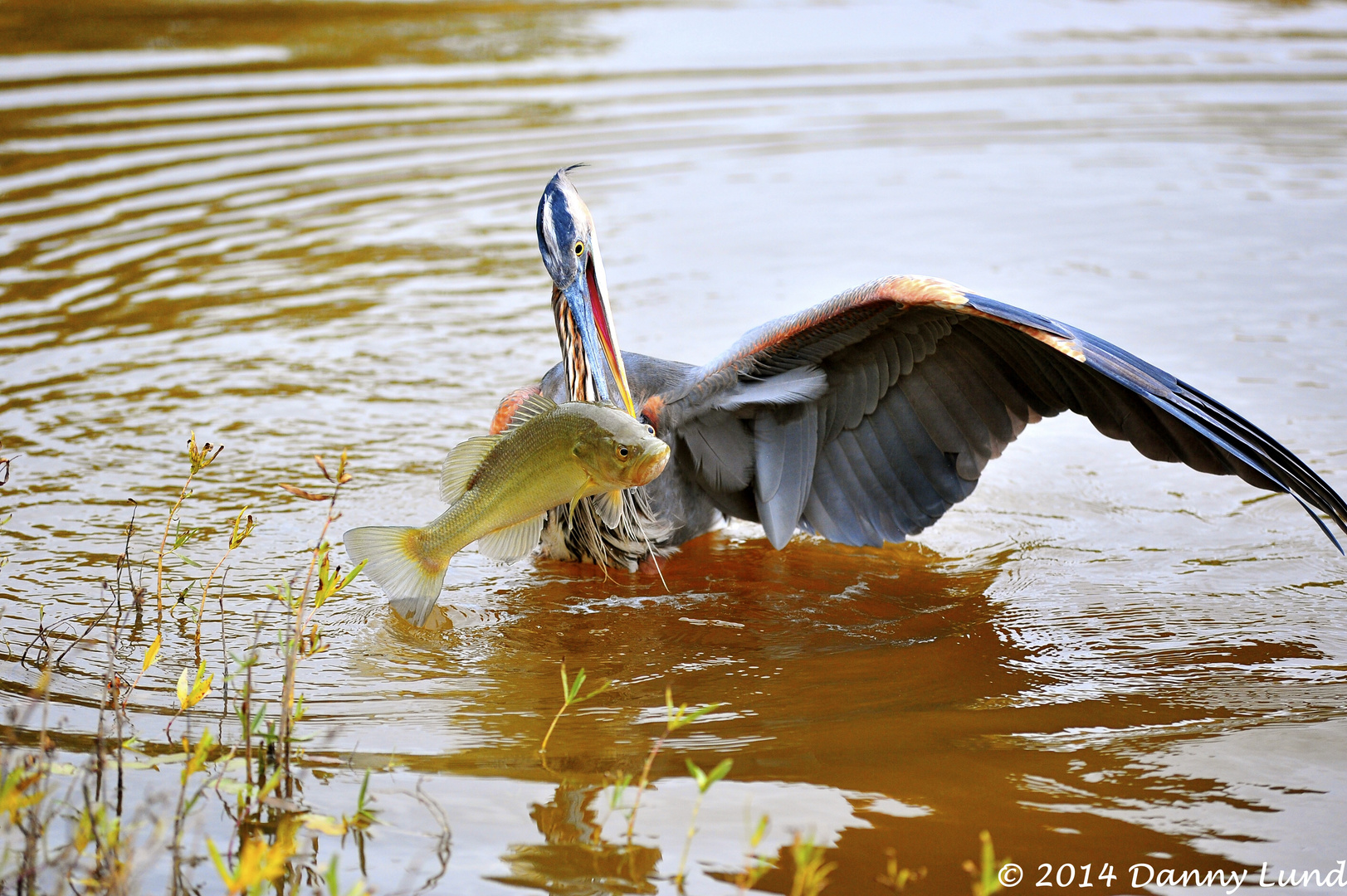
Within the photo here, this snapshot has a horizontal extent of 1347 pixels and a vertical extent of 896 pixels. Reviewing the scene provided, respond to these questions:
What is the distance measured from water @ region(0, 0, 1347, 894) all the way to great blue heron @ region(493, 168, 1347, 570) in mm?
273

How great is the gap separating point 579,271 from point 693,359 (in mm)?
2417

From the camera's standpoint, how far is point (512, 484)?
390 centimetres

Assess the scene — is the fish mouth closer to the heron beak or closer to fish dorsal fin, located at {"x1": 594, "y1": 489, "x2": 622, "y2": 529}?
fish dorsal fin, located at {"x1": 594, "y1": 489, "x2": 622, "y2": 529}

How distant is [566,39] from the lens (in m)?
15.8

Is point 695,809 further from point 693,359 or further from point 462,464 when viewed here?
point 693,359

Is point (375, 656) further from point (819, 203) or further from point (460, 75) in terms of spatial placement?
point (460, 75)

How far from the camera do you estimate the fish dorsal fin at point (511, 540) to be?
13.7 ft

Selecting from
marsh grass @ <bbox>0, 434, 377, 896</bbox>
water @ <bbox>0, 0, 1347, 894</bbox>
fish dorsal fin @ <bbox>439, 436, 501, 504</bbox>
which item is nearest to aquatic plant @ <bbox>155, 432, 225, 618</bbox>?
marsh grass @ <bbox>0, 434, 377, 896</bbox>

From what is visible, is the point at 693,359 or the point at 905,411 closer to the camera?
the point at 905,411

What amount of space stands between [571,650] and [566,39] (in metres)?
12.6

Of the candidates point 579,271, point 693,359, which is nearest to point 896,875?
point 579,271

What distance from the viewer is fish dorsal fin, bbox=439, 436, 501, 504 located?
4.04 meters

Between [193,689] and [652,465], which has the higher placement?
[652,465]

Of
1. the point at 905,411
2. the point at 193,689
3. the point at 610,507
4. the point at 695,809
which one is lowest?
the point at 695,809
